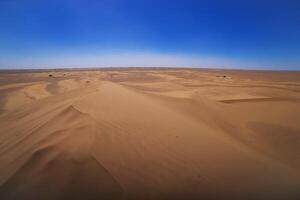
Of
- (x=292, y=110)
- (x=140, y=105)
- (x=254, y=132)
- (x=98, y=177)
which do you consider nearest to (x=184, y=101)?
(x=140, y=105)

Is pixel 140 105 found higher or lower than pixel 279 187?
higher

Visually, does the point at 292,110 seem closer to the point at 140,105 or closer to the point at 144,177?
the point at 140,105

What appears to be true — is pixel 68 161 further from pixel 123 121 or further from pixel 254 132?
pixel 254 132

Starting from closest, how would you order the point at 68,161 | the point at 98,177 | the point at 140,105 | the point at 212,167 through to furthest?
the point at 98,177, the point at 68,161, the point at 212,167, the point at 140,105

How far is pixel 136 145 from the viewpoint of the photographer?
11.4 ft

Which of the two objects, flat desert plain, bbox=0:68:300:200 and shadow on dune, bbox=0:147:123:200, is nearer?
shadow on dune, bbox=0:147:123:200

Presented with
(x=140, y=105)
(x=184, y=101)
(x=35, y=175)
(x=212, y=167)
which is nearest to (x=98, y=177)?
(x=35, y=175)

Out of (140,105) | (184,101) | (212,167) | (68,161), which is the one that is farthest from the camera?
(184,101)

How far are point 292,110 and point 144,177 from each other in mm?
6188

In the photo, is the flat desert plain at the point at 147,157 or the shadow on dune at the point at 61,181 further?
the flat desert plain at the point at 147,157

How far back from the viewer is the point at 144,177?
8.80ft

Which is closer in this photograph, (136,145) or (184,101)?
(136,145)

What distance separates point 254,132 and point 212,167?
2.29 meters

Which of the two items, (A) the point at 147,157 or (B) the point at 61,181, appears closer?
(B) the point at 61,181
